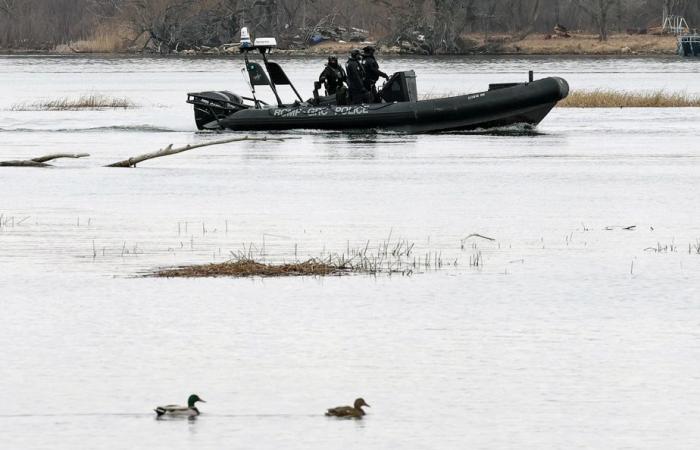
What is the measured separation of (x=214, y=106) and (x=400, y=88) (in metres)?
4.87

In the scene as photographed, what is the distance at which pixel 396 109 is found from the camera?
35.3 m

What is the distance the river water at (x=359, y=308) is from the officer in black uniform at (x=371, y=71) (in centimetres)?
280

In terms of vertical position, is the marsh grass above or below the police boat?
below

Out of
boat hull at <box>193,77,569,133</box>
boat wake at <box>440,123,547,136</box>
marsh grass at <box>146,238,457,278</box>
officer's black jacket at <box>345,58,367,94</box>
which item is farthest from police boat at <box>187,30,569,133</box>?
marsh grass at <box>146,238,457,278</box>

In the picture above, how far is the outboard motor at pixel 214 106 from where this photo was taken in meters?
37.3

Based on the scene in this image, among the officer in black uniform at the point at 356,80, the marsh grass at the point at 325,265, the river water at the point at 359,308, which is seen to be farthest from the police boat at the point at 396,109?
the marsh grass at the point at 325,265

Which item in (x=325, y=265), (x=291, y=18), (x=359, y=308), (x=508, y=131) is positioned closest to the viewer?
(x=359, y=308)

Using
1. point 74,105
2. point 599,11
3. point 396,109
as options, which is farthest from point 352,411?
point 599,11

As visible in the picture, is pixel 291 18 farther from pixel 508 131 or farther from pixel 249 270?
pixel 249 270

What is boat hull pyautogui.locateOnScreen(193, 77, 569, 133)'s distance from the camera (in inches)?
1387

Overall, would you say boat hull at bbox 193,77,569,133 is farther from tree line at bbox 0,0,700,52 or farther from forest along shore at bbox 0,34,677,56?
forest along shore at bbox 0,34,677,56

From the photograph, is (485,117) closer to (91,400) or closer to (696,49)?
(91,400)

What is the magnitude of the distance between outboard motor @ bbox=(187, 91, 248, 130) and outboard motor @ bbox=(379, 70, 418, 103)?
365 centimetres

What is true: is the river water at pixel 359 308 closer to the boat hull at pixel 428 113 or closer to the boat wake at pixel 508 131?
the boat hull at pixel 428 113
